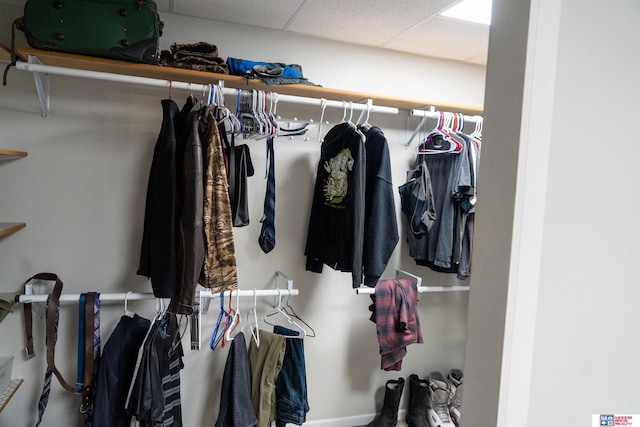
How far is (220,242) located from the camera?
5.17ft

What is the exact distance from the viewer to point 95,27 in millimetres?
1571

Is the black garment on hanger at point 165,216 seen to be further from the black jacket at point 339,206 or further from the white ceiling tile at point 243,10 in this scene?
the black jacket at point 339,206

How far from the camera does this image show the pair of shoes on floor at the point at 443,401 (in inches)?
95.3

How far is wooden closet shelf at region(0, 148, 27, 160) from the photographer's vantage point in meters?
1.62

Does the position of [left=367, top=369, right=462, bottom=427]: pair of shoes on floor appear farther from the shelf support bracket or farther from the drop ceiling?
the shelf support bracket

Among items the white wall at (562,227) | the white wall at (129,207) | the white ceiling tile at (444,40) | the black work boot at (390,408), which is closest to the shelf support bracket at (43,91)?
the white wall at (129,207)

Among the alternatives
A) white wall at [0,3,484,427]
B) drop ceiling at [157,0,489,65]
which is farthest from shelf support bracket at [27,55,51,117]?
drop ceiling at [157,0,489,65]

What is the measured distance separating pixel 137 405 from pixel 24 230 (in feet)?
3.40

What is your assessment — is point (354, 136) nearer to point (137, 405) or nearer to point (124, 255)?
Answer: point (124, 255)

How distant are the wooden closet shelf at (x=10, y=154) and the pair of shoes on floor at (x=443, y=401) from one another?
8.66 ft

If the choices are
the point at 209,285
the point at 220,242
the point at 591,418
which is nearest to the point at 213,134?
the point at 220,242

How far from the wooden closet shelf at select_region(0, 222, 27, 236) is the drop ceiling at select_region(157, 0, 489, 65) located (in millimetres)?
1253

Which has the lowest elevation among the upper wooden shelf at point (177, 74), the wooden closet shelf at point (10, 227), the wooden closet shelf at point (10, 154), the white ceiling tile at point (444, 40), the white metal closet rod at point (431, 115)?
the wooden closet shelf at point (10, 227)

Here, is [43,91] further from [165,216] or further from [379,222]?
[379,222]
